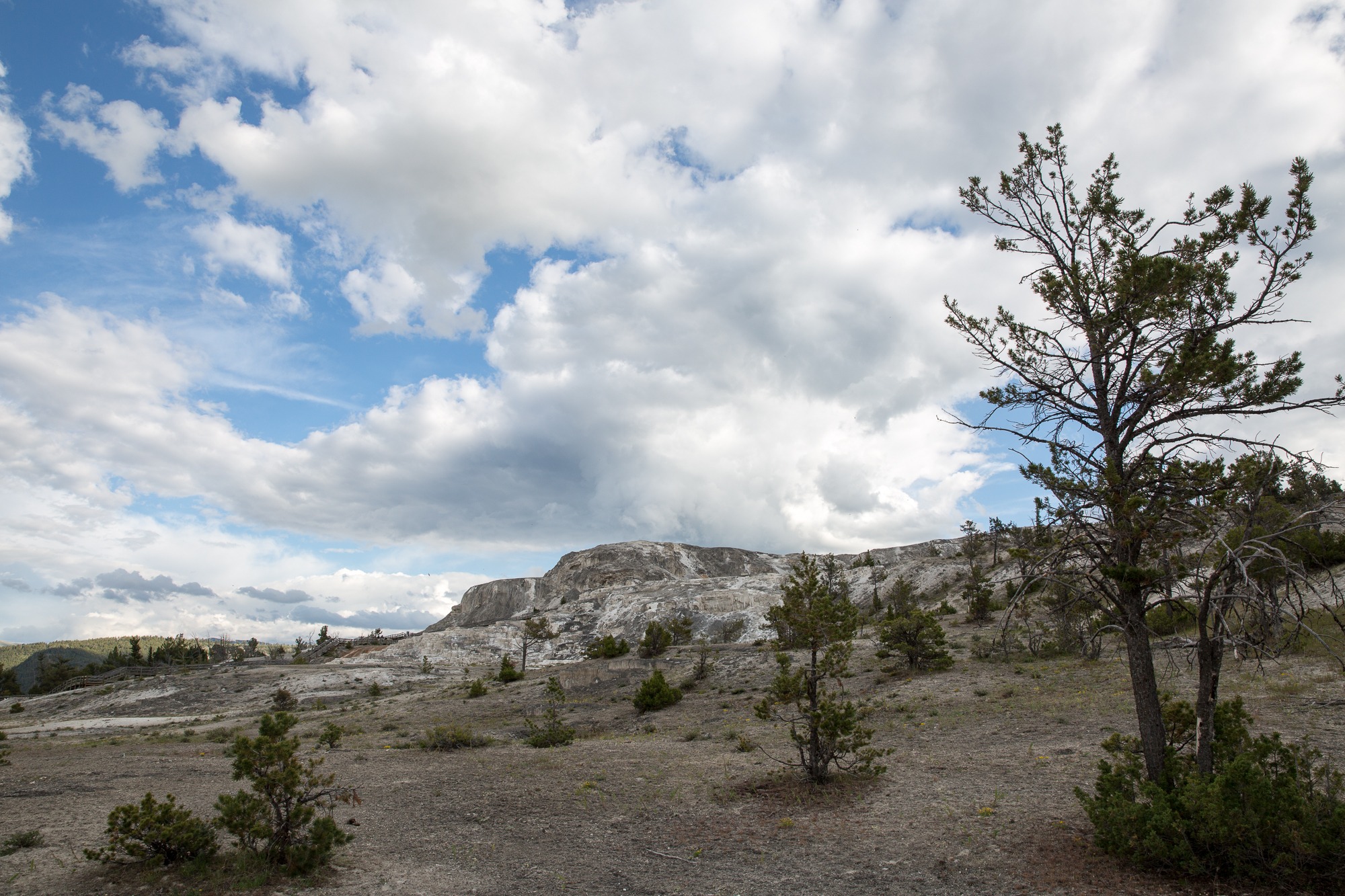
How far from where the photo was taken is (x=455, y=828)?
382 inches

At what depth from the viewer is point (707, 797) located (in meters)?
10.9

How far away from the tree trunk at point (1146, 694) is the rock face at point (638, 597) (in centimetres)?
3404

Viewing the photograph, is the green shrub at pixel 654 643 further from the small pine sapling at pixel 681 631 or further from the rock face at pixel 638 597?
the rock face at pixel 638 597

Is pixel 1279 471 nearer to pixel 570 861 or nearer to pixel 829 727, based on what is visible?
pixel 829 727

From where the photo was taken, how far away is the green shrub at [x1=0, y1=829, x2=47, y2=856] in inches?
336

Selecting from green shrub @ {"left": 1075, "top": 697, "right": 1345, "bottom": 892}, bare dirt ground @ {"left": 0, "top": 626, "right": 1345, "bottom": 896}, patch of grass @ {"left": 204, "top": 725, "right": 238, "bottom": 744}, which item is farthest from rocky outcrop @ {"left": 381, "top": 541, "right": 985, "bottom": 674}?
green shrub @ {"left": 1075, "top": 697, "right": 1345, "bottom": 892}

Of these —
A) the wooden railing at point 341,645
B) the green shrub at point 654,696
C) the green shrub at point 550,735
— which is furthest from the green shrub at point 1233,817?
the wooden railing at point 341,645

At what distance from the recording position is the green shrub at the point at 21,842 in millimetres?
8531

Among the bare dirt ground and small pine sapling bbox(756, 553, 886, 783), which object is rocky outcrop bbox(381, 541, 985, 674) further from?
small pine sapling bbox(756, 553, 886, 783)

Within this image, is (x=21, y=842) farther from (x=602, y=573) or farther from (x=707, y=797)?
(x=602, y=573)

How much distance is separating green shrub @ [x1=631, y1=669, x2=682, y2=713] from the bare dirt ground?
548mm

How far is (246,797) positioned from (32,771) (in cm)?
1285

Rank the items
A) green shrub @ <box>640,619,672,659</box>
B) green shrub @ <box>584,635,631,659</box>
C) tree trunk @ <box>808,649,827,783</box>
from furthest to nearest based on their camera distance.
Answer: green shrub @ <box>584,635,631,659</box> → green shrub @ <box>640,619,672,659</box> → tree trunk @ <box>808,649,827,783</box>

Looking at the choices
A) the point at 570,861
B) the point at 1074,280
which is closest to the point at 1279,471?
the point at 1074,280
